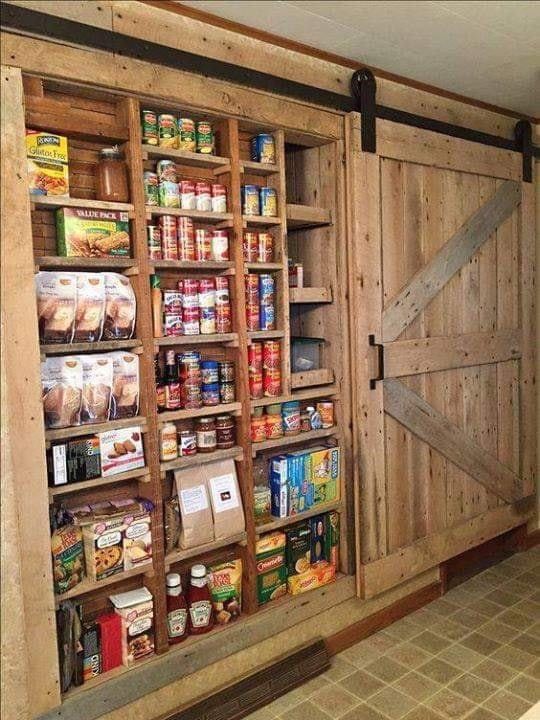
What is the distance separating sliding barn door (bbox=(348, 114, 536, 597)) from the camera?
287 cm

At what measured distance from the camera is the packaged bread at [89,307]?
6.88ft

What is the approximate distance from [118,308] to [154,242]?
0.97ft

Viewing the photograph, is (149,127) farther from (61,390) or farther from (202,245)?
(61,390)

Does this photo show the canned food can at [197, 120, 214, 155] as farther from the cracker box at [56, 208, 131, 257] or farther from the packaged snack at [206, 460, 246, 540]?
the packaged snack at [206, 460, 246, 540]

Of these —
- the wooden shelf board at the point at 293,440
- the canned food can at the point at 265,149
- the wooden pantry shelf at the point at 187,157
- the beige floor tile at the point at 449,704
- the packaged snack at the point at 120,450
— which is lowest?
the beige floor tile at the point at 449,704

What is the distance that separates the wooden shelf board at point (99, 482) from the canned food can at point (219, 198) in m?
1.03

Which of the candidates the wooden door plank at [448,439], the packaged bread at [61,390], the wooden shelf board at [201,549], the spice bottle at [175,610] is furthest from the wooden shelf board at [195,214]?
the spice bottle at [175,610]

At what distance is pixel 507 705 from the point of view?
7.97ft

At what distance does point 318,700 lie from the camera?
8.17 ft

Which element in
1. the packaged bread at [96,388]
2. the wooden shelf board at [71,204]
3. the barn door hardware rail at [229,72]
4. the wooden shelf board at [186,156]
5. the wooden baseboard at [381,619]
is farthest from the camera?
the wooden baseboard at [381,619]

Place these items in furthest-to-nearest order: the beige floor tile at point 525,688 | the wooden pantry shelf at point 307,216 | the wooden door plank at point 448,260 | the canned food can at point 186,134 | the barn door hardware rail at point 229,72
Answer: the wooden door plank at point 448,260 < the wooden pantry shelf at point 307,216 < the beige floor tile at point 525,688 < the canned food can at point 186,134 < the barn door hardware rail at point 229,72

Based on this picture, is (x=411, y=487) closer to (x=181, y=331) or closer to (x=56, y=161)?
(x=181, y=331)

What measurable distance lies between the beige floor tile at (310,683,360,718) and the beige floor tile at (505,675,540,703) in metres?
0.64

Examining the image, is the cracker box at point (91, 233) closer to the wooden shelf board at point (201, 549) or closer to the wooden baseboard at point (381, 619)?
the wooden shelf board at point (201, 549)
